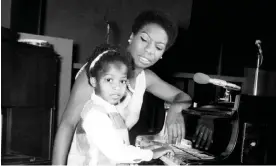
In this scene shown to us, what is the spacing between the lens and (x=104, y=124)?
64 cm

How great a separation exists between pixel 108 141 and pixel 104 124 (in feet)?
0.14

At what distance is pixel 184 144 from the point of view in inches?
31.7

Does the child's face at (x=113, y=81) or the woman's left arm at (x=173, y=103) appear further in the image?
the woman's left arm at (x=173, y=103)

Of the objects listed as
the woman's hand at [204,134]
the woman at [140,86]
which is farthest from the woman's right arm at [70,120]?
the woman's hand at [204,134]

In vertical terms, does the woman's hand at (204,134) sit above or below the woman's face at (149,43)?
below

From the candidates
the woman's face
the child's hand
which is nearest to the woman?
the woman's face

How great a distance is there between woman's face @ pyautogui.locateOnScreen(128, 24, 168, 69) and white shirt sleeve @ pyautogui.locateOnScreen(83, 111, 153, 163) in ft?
0.82

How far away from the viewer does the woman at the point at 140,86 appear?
71cm

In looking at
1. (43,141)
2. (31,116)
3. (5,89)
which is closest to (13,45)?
(5,89)

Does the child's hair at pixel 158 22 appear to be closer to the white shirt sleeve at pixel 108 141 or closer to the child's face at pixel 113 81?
the child's face at pixel 113 81

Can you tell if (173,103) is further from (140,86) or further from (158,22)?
(158,22)

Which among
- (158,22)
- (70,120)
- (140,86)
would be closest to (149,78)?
(140,86)

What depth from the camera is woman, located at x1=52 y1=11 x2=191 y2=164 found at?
713 millimetres

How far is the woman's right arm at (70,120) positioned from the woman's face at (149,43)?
0.62 feet
